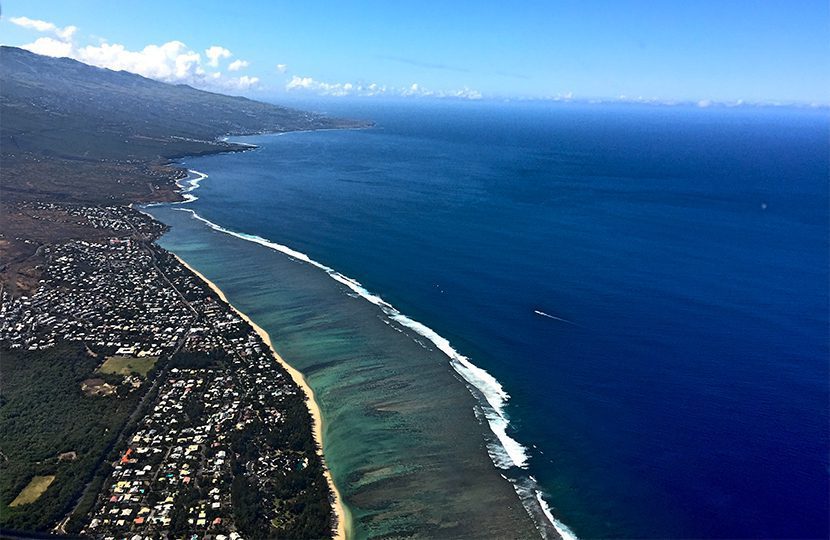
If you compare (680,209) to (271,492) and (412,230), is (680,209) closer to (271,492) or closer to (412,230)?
(412,230)

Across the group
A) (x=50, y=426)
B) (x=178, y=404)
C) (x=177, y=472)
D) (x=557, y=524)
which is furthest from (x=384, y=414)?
(x=50, y=426)

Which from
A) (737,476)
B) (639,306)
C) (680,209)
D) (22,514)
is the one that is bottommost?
(22,514)

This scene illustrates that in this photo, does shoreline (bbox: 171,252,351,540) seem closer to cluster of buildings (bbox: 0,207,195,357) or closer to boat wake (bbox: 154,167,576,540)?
cluster of buildings (bbox: 0,207,195,357)

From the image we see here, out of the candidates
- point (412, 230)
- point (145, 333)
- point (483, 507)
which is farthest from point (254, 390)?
point (412, 230)

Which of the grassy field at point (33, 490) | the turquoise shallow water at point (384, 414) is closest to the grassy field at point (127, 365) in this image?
the turquoise shallow water at point (384, 414)

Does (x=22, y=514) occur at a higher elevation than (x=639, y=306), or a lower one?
lower

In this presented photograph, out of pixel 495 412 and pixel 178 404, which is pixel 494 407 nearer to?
pixel 495 412

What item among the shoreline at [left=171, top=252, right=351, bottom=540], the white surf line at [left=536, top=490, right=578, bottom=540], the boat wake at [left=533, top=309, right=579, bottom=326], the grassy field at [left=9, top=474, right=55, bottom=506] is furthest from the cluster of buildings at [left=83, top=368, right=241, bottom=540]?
the boat wake at [left=533, top=309, right=579, bottom=326]
